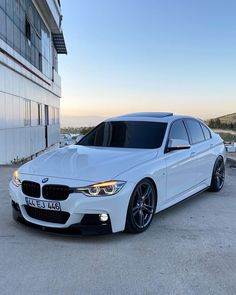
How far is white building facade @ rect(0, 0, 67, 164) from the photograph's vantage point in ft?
46.4

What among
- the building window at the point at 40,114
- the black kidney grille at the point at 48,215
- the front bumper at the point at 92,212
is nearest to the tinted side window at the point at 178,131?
the front bumper at the point at 92,212

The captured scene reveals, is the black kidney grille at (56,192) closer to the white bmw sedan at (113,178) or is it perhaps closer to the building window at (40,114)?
the white bmw sedan at (113,178)

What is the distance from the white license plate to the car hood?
13.0 inches

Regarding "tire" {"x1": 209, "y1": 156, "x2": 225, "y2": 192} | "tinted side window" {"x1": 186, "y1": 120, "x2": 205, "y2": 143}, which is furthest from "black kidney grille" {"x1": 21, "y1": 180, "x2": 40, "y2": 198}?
"tire" {"x1": 209, "y1": 156, "x2": 225, "y2": 192}

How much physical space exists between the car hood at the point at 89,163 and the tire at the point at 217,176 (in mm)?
2477

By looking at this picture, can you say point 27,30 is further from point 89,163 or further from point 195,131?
point 89,163

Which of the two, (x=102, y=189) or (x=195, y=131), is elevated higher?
(x=195, y=131)

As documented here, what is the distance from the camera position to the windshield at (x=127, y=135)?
5.53 m

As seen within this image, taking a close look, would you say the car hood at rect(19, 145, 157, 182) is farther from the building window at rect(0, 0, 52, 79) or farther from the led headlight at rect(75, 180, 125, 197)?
the building window at rect(0, 0, 52, 79)

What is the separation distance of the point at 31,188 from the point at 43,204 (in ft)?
0.98

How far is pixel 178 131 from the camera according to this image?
6.01 meters

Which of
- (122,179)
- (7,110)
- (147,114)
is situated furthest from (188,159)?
(7,110)

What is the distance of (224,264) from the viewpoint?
3.79 m


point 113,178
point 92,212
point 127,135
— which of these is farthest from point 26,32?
point 92,212
